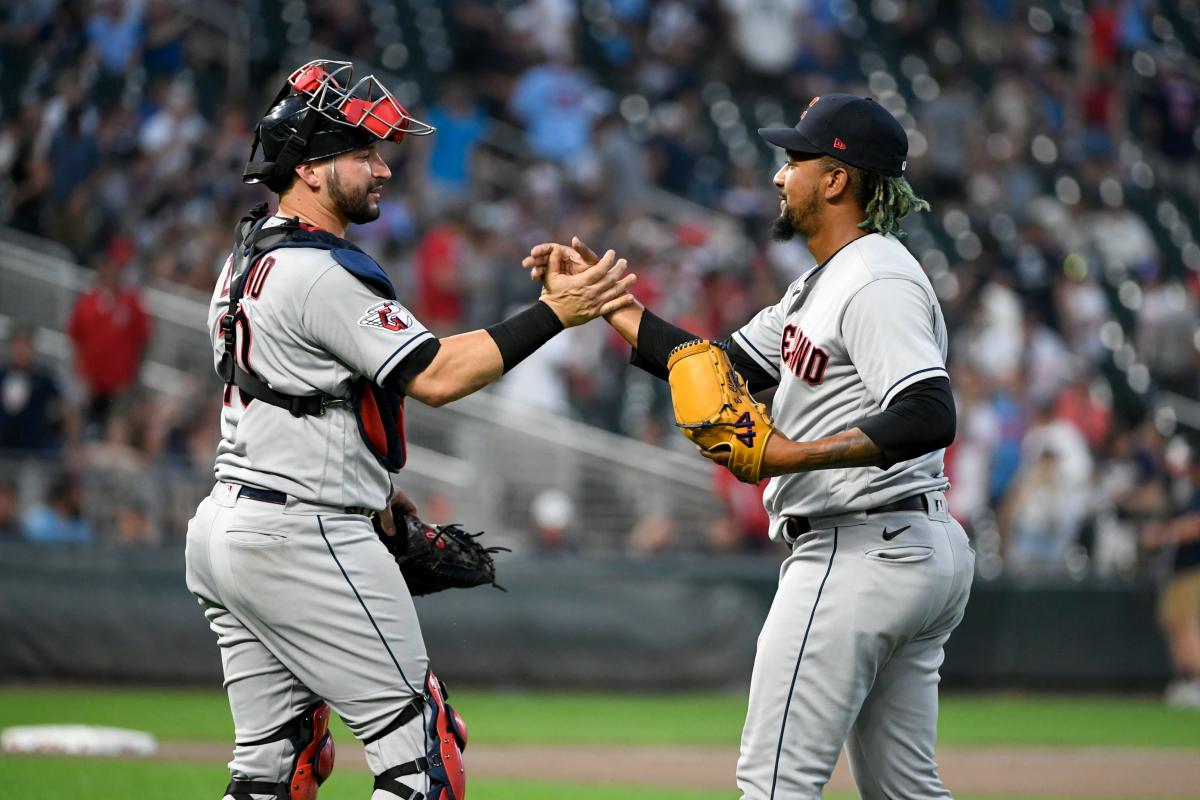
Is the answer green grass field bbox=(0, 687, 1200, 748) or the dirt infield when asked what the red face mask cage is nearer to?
the dirt infield

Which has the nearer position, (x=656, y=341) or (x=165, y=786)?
(x=656, y=341)

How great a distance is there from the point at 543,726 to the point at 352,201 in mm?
6841

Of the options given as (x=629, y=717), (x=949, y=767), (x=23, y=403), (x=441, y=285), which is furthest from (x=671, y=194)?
(x=949, y=767)

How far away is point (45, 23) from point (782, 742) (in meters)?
13.0

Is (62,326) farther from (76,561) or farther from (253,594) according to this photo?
(253,594)

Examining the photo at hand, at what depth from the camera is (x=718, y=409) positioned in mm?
4402

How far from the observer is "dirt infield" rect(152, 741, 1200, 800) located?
28.0 ft

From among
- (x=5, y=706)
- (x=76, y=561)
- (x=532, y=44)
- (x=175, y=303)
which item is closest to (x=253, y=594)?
(x=5, y=706)

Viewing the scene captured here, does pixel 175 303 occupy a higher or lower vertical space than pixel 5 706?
A: higher

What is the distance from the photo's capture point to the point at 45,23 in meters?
15.3

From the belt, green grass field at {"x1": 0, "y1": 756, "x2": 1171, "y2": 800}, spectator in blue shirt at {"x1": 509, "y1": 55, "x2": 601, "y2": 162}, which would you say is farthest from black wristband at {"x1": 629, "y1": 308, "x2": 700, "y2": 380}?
spectator in blue shirt at {"x1": 509, "y1": 55, "x2": 601, "y2": 162}

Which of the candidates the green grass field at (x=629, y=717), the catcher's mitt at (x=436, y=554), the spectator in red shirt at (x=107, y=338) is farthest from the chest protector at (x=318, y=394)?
the spectator in red shirt at (x=107, y=338)

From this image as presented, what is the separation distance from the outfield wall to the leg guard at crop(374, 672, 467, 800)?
749cm

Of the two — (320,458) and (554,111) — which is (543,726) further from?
(554,111)
